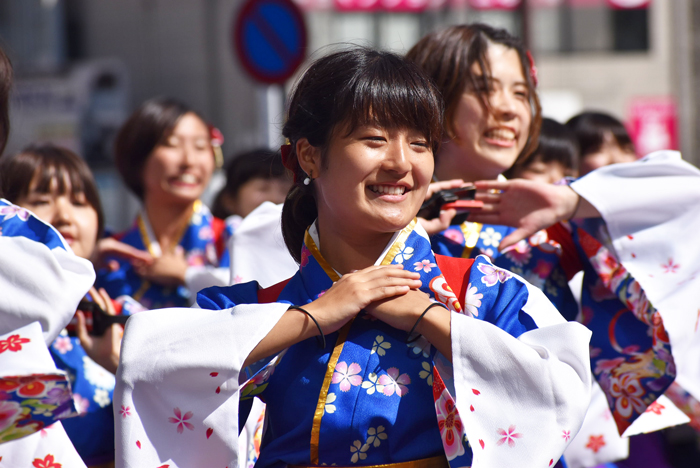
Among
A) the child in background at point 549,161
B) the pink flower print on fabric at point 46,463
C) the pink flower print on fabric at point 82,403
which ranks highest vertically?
the child in background at point 549,161

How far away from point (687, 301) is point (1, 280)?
70.0 inches

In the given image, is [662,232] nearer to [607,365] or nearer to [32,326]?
[607,365]

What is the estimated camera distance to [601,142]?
11.8 ft

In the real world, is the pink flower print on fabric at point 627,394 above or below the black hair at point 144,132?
below

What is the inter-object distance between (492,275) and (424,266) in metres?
0.15

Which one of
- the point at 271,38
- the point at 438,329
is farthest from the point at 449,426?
the point at 271,38

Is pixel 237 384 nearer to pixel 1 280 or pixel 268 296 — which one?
pixel 268 296

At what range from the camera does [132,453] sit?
63.3 inches

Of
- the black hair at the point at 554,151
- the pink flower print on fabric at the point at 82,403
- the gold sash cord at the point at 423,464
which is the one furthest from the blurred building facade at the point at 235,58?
the gold sash cord at the point at 423,464

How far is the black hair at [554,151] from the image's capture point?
121 inches

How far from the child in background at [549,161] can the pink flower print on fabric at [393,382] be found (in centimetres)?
158

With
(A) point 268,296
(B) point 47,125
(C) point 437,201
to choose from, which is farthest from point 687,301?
(B) point 47,125

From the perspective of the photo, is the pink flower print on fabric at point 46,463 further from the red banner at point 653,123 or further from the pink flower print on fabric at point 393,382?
the red banner at point 653,123

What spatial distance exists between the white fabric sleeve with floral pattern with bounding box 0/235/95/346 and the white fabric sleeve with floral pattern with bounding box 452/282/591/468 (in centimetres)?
86
